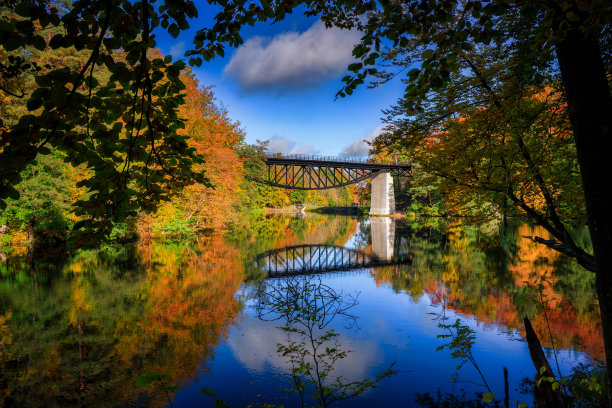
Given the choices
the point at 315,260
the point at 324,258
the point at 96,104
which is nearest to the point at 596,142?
the point at 96,104

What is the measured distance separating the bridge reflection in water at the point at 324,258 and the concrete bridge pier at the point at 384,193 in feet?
101

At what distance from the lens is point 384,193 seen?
54.5 meters

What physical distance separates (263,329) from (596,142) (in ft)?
27.0

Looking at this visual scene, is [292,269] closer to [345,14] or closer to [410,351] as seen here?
[410,351]

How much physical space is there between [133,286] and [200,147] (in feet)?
38.2

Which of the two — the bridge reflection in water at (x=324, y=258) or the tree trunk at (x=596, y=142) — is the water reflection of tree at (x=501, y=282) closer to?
the bridge reflection in water at (x=324, y=258)

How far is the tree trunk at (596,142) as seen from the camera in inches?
78.1

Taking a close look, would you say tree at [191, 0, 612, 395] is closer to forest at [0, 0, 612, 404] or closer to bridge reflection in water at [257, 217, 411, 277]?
forest at [0, 0, 612, 404]

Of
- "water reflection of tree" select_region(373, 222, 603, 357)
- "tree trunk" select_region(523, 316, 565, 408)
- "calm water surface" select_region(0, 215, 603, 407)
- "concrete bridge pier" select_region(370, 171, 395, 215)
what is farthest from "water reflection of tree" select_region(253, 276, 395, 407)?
"concrete bridge pier" select_region(370, 171, 395, 215)

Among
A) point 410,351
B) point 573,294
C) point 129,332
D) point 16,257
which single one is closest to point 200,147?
point 16,257

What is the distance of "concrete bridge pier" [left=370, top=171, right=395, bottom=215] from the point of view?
176 feet

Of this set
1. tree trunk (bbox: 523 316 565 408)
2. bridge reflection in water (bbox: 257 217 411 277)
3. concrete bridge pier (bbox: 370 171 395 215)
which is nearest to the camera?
tree trunk (bbox: 523 316 565 408)

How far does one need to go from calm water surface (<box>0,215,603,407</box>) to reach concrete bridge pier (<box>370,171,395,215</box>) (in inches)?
1493

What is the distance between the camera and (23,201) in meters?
16.1
